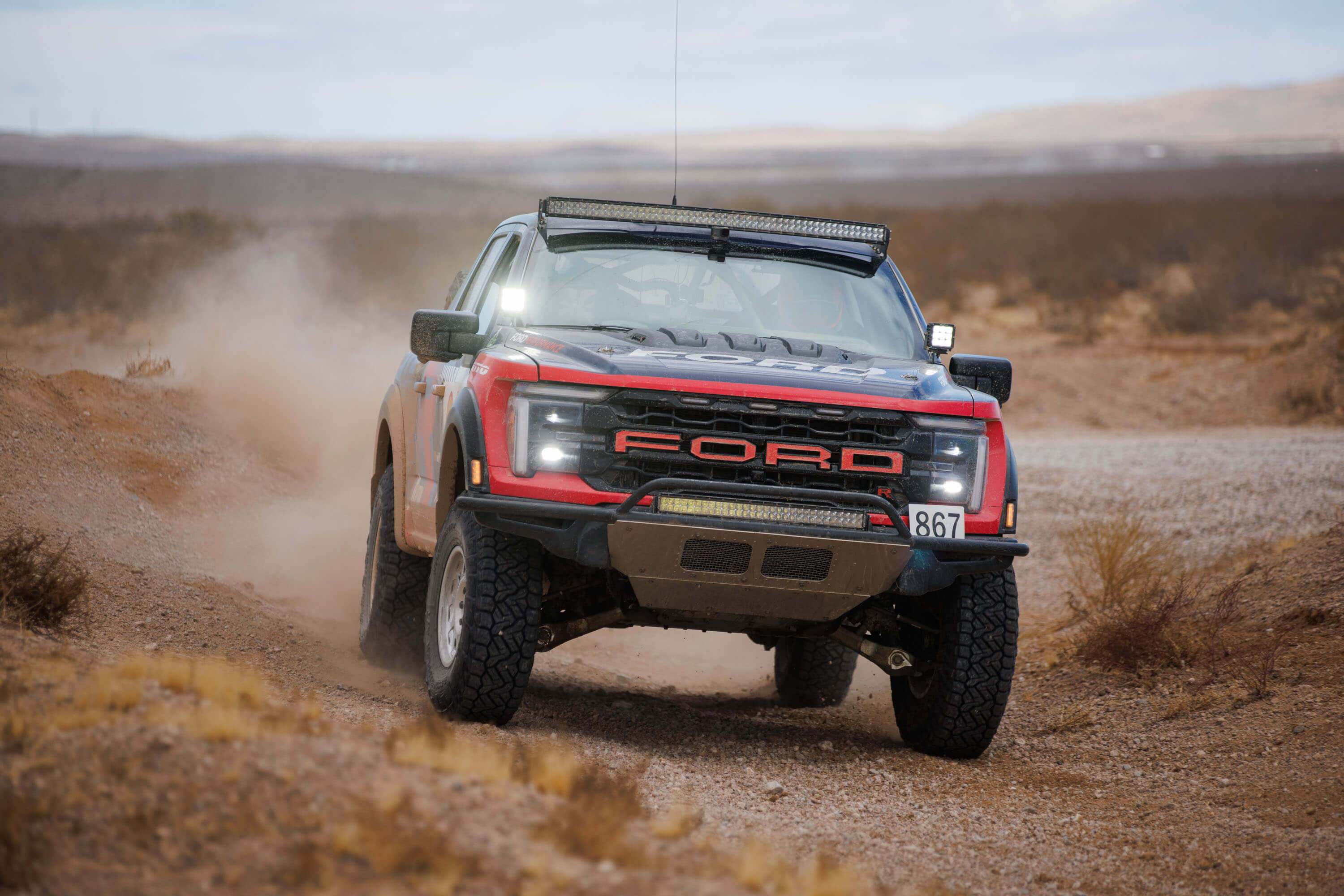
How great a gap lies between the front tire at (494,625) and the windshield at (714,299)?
3.70 ft

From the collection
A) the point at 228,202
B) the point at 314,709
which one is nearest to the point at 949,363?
the point at 314,709

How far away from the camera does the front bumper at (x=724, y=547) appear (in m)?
5.30

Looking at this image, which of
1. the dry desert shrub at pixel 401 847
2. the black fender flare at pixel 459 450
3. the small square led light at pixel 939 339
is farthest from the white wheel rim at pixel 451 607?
the small square led light at pixel 939 339

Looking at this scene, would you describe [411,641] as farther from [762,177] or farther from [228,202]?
[762,177]

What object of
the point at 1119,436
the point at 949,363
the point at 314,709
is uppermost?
the point at 949,363

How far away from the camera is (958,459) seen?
18.6ft

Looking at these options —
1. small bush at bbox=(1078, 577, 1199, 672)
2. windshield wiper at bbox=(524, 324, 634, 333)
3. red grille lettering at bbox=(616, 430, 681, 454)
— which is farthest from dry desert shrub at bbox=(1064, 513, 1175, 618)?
red grille lettering at bbox=(616, 430, 681, 454)

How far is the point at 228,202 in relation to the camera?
60.8 metres

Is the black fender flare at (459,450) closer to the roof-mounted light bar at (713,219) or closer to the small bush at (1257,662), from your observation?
the roof-mounted light bar at (713,219)

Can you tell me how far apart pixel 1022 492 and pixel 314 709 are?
1076 centimetres

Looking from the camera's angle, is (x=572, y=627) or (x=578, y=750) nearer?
(x=578, y=750)

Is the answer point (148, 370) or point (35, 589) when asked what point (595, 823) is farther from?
point (148, 370)

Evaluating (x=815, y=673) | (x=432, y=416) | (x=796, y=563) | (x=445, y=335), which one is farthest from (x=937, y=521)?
(x=815, y=673)

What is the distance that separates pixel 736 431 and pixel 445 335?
154 centimetres
